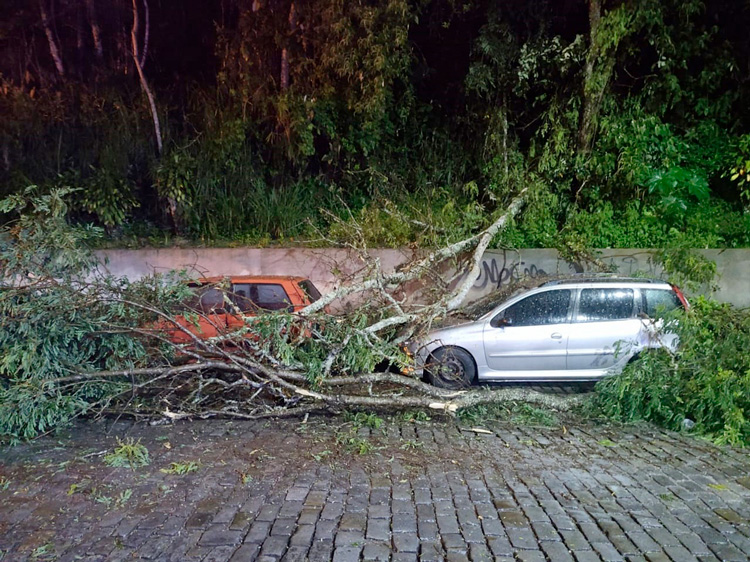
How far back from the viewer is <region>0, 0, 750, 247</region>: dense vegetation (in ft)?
36.0

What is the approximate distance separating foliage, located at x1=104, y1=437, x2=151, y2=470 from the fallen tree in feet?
2.80

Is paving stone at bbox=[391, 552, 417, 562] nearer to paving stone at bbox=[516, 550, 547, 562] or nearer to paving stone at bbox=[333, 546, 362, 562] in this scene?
paving stone at bbox=[333, 546, 362, 562]

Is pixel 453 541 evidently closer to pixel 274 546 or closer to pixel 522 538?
pixel 522 538

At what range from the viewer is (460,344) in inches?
309

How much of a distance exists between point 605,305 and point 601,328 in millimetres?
350

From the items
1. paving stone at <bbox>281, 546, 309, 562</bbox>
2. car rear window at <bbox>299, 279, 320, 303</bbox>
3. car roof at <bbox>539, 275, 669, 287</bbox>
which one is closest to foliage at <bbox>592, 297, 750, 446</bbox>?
car roof at <bbox>539, 275, 669, 287</bbox>

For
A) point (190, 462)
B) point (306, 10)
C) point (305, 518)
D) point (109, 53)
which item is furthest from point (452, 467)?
point (109, 53)

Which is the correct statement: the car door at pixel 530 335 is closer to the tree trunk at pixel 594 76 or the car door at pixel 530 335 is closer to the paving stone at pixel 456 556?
the paving stone at pixel 456 556

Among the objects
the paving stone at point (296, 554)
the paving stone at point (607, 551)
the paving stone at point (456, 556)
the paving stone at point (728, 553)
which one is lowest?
the paving stone at point (296, 554)

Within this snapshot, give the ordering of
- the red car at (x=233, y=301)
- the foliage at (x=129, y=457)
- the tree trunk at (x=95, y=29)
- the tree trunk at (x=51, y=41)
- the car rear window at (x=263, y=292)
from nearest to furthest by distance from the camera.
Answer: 1. the foliage at (x=129, y=457)
2. the red car at (x=233, y=301)
3. the car rear window at (x=263, y=292)
4. the tree trunk at (x=51, y=41)
5. the tree trunk at (x=95, y=29)

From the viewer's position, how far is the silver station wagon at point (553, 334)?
7.65m

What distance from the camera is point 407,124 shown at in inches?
527

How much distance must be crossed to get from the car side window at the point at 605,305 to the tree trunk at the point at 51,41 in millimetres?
12511

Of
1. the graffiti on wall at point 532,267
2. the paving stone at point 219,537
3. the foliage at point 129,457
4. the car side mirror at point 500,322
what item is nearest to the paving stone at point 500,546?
the paving stone at point 219,537
